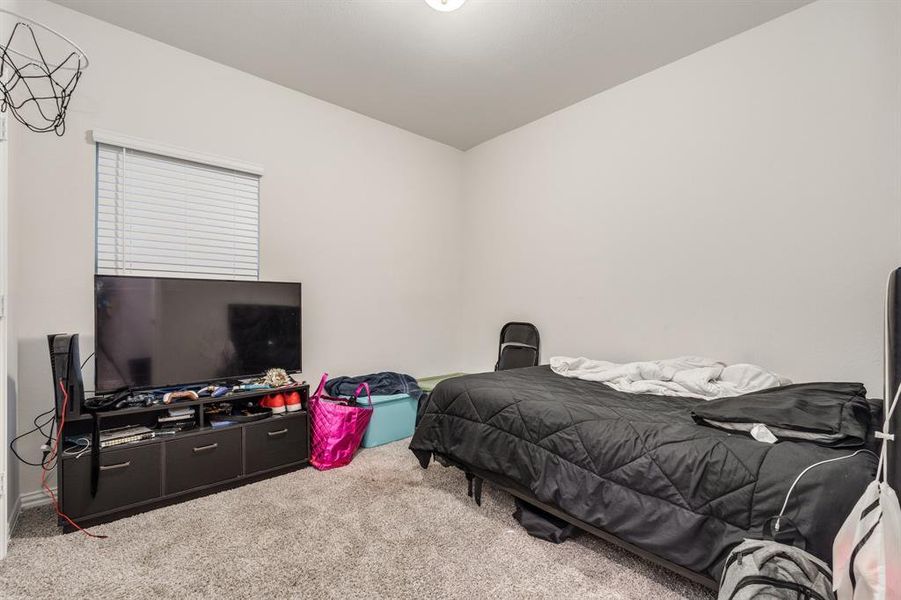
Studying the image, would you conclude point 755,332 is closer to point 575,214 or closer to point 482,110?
point 575,214

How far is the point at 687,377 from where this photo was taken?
88.1 inches

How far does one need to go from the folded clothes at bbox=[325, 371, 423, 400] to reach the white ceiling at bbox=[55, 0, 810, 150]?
7.63 ft

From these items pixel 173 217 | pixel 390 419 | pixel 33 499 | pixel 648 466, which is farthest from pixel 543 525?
pixel 173 217

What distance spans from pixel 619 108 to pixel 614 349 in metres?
1.82

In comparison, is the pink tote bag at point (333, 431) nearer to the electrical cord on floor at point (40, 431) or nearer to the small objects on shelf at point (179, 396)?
the small objects on shelf at point (179, 396)

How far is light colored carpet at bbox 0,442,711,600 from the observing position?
159 cm

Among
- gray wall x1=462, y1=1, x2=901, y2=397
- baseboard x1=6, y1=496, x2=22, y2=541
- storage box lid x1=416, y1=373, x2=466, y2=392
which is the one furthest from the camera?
storage box lid x1=416, y1=373, x2=466, y2=392

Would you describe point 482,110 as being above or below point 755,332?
above

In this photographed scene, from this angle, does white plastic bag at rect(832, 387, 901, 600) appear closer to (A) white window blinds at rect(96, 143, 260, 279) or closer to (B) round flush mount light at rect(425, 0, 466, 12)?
(B) round flush mount light at rect(425, 0, 466, 12)

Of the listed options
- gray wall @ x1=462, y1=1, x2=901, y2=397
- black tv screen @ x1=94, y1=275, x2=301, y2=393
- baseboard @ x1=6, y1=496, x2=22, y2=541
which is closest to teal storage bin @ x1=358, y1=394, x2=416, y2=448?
black tv screen @ x1=94, y1=275, x2=301, y2=393

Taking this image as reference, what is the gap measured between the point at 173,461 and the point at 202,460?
5.6 inches

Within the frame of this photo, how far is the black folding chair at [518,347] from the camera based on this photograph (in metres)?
3.60

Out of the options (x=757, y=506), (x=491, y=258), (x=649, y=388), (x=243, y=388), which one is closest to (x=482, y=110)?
(x=491, y=258)

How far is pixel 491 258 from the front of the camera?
4.10 metres
